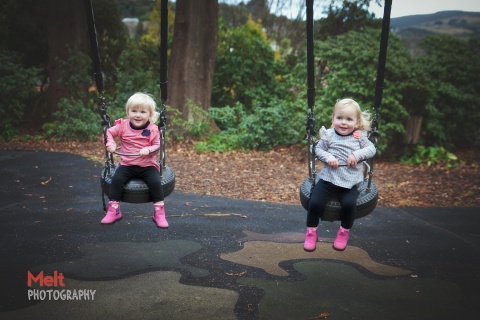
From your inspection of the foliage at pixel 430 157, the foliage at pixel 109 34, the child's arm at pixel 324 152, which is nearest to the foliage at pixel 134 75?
the foliage at pixel 109 34

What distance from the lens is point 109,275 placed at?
11.0ft

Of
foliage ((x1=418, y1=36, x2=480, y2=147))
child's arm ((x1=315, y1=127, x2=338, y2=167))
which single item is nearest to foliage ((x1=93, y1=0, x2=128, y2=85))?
foliage ((x1=418, y1=36, x2=480, y2=147))

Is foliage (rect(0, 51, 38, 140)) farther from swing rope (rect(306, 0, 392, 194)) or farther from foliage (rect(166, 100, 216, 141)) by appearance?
swing rope (rect(306, 0, 392, 194))

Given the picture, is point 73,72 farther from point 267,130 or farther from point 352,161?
point 352,161

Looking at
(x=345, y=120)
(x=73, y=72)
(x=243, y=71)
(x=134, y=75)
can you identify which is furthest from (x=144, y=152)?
(x=243, y=71)

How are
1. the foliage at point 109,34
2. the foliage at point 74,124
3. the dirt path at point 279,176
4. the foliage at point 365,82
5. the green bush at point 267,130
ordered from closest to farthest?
the dirt path at point 279,176 < the foliage at point 365,82 < the green bush at point 267,130 < the foliage at point 74,124 < the foliage at point 109,34

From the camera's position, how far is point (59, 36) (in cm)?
1144

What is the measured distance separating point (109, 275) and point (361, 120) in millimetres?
2286

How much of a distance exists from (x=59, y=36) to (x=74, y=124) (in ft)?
8.59

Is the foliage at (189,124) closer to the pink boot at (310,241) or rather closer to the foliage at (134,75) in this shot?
the foliage at (134,75)

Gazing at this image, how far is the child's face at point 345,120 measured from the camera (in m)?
3.41

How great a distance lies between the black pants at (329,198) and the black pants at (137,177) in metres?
1.20

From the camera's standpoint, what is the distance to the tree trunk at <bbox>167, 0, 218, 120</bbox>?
32.5 ft

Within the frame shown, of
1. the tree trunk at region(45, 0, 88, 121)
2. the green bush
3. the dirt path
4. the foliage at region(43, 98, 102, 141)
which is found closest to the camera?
the dirt path
